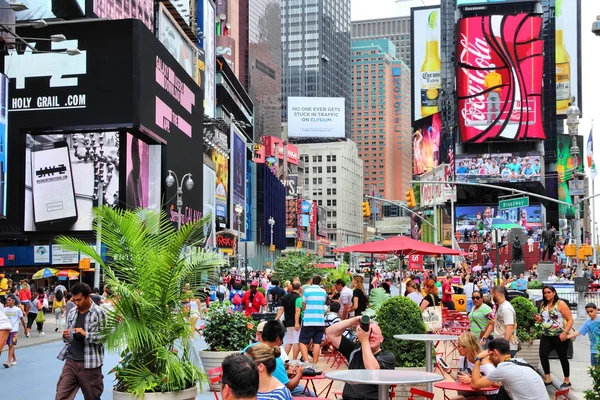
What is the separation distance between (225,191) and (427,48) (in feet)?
145

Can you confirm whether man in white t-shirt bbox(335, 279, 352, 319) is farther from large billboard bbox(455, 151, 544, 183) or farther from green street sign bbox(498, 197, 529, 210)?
large billboard bbox(455, 151, 544, 183)

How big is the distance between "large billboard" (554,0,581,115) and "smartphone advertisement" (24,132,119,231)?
3214 inches

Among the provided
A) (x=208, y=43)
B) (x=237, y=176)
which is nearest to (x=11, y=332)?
(x=208, y=43)

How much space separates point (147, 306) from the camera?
9562 mm

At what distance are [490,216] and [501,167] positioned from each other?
20.3 ft

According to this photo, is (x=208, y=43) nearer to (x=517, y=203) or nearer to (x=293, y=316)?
(x=517, y=203)

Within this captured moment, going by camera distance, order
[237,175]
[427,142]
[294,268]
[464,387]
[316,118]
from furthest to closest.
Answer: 1. [316,118]
2. [427,142]
3. [237,175]
4. [294,268]
5. [464,387]

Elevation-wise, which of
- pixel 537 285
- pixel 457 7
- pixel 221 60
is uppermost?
pixel 457 7

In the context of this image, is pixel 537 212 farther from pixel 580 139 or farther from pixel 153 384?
pixel 153 384

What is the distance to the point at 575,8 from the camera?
11938 cm

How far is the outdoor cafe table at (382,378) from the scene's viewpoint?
7418 millimetres

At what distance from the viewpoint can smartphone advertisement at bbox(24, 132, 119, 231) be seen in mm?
53656

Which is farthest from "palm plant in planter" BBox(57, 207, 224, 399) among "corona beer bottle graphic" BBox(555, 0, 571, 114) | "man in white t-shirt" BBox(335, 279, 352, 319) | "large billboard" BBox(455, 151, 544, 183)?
"corona beer bottle graphic" BBox(555, 0, 571, 114)

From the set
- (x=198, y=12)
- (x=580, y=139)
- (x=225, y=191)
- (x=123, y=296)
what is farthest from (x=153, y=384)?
(x=580, y=139)
